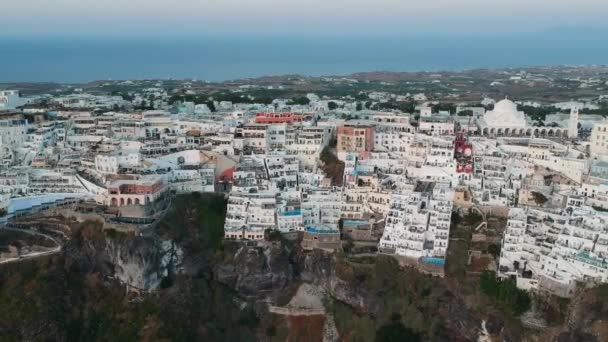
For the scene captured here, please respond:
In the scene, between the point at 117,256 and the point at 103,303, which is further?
the point at 117,256

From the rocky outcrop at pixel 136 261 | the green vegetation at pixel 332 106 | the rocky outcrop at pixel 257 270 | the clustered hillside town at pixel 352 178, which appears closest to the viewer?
the clustered hillside town at pixel 352 178

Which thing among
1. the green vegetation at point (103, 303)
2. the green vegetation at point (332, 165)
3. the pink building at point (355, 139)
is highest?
the pink building at point (355, 139)

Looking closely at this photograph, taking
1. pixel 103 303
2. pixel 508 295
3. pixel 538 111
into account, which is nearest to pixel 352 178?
pixel 508 295

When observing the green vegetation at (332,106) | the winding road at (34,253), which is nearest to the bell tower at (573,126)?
the green vegetation at (332,106)

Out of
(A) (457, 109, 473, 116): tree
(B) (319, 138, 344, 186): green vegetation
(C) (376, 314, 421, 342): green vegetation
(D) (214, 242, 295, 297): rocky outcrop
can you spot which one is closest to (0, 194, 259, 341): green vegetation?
(D) (214, 242, 295, 297): rocky outcrop

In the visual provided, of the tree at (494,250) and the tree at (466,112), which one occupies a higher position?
the tree at (466,112)

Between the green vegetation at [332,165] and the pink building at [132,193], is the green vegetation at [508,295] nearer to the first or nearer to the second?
the green vegetation at [332,165]

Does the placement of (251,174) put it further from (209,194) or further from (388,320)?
(388,320)

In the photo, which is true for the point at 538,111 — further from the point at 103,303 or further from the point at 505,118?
the point at 103,303
